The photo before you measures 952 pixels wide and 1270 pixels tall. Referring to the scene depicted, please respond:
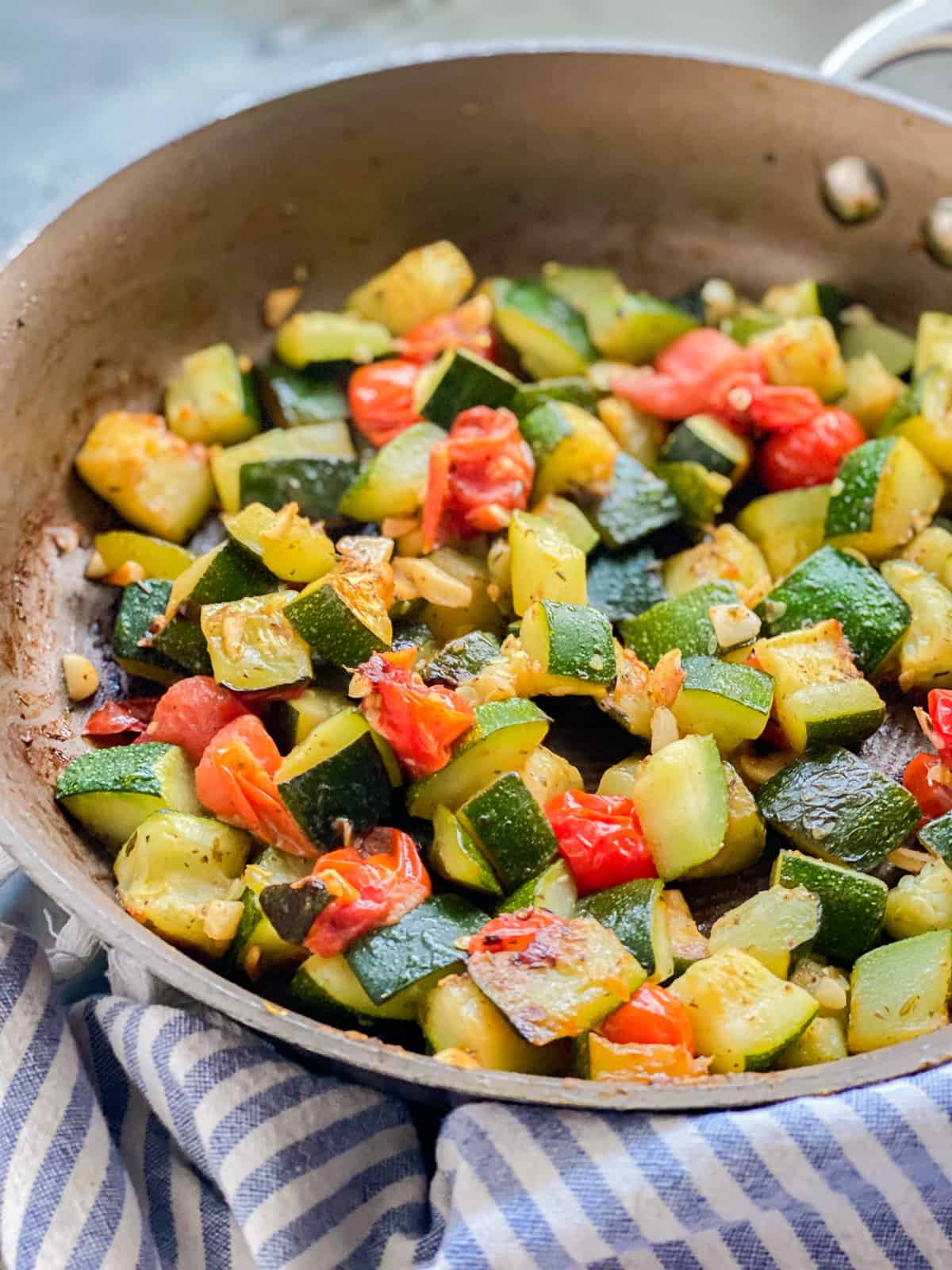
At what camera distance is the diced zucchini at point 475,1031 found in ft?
6.17

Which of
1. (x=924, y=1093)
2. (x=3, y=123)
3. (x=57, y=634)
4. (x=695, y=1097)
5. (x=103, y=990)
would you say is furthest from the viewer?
(x=3, y=123)

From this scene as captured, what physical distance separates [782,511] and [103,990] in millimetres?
1596

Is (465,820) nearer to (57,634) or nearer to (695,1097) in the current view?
(695,1097)

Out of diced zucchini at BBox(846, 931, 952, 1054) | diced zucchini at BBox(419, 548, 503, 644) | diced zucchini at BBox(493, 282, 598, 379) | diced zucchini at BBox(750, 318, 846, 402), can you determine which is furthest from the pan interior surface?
diced zucchini at BBox(846, 931, 952, 1054)

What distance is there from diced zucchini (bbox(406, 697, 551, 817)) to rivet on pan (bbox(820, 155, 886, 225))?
168 cm

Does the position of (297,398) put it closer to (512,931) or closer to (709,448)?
(709,448)

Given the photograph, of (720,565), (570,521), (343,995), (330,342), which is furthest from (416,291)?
(343,995)

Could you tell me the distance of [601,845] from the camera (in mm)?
2094

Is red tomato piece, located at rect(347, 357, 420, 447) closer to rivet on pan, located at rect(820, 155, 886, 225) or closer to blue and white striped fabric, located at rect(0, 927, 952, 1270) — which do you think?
rivet on pan, located at rect(820, 155, 886, 225)

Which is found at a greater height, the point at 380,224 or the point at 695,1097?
the point at 380,224

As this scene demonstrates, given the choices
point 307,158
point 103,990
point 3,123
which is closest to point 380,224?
point 307,158

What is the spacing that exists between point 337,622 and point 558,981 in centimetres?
68

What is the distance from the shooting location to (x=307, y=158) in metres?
3.01

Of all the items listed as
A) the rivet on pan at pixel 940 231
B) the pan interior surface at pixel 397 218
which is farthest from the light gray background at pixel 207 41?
the rivet on pan at pixel 940 231
